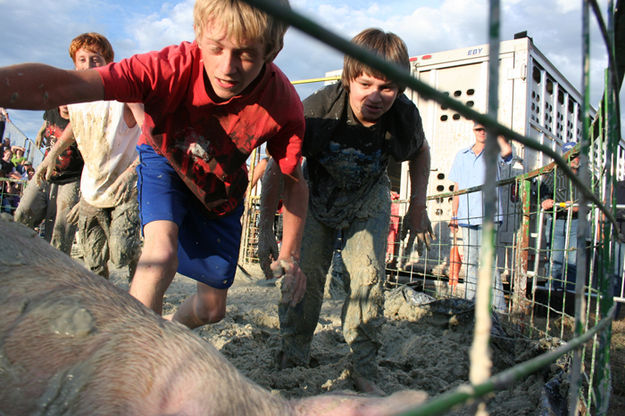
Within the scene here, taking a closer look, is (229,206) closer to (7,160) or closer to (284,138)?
(284,138)

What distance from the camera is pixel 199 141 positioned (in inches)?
89.9

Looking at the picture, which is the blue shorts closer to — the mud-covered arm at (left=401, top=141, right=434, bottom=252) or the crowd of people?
the mud-covered arm at (left=401, top=141, right=434, bottom=252)

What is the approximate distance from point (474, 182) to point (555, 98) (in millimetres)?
3408

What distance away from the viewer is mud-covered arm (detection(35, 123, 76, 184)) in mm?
3600

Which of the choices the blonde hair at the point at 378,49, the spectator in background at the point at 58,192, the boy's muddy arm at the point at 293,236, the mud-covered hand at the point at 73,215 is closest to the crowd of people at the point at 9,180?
the spectator in background at the point at 58,192

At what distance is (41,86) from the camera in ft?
4.73

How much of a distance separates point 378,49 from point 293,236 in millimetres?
1192

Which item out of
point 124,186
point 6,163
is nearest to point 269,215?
point 124,186

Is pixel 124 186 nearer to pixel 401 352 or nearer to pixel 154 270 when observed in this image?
pixel 154 270

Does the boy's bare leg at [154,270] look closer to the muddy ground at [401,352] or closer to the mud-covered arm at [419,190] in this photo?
the muddy ground at [401,352]

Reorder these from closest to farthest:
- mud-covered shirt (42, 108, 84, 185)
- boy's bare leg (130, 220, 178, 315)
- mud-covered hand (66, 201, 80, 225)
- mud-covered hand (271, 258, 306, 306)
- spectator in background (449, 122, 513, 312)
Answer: boy's bare leg (130, 220, 178, 315), mud-covered hand (271, 258, 306, 306), mud-covered hand (66, 201, 80, 225), mud-covered shirt (42, 108, 84, 185), spectator in background (449, 122, 513, 312)

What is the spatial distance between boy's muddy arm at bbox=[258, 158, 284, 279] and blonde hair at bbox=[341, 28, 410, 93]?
0.71m

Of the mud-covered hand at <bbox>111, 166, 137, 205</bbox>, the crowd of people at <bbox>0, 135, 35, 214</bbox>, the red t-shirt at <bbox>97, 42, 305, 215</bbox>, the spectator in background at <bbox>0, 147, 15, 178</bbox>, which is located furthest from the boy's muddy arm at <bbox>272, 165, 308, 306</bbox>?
the spectator in background at <bbox>0, 147, 15, 178</bbox>

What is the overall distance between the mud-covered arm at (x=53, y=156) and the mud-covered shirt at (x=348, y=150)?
2.06 meters
